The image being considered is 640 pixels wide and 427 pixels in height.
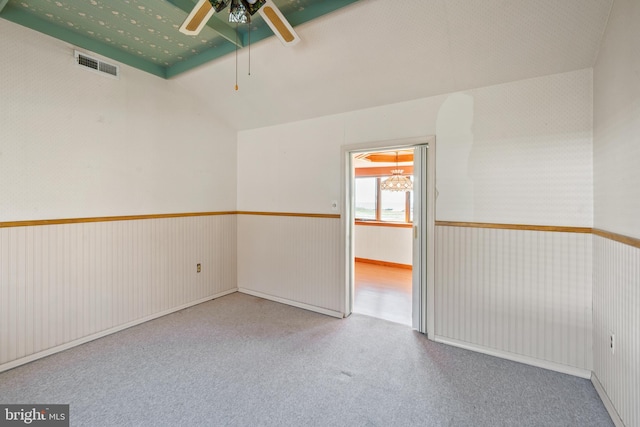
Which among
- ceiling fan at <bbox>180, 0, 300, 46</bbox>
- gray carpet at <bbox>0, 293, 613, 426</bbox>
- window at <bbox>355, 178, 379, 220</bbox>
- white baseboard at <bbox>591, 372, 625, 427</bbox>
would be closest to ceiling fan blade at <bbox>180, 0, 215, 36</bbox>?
ceiling fan at <bbox>180, 0, 300, 46</bbox>

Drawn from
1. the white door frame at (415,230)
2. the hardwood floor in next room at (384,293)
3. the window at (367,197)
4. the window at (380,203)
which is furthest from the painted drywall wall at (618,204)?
the window at (367,197)

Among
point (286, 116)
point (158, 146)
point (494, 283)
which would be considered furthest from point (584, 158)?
point (158, 146)

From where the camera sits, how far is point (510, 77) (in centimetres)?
229

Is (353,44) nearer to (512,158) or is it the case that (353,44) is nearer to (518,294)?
(512,158)

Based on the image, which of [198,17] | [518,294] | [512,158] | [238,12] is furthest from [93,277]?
[512,158]

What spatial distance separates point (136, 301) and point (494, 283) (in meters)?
3.53

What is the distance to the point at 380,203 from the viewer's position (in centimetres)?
627

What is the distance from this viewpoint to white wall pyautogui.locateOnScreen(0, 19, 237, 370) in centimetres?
227

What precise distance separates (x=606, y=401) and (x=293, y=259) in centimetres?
288

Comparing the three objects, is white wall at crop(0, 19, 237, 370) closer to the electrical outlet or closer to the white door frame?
the white door frame

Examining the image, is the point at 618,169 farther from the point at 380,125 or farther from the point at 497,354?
the point at 380,125

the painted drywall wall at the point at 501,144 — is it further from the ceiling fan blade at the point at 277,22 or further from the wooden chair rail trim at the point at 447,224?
the ceiling fan blade at the point at 277,22

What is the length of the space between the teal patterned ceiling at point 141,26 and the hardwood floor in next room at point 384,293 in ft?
10.1

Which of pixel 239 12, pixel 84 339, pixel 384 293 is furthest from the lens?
pixel 384 293
